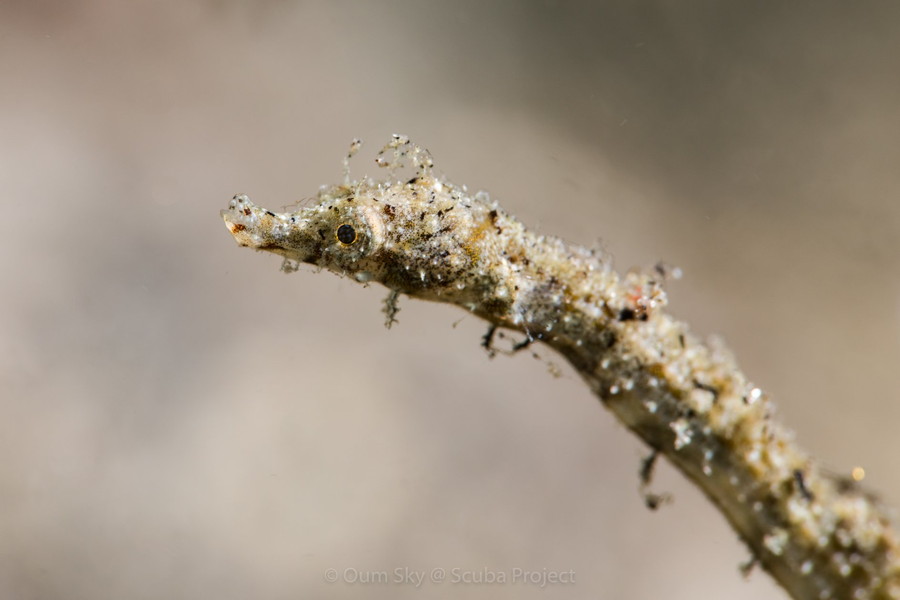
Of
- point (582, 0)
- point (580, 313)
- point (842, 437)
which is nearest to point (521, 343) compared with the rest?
point (580, 313)

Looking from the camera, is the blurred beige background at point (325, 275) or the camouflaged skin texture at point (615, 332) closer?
the camouflaged skin texture at point (615, 332)

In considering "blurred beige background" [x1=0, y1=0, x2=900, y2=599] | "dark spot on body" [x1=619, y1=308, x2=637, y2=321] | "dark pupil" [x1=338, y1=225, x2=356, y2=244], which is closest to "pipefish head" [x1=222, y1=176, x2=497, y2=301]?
"dark pupil" [x1=338, y1=225, x2=356, y2=244]

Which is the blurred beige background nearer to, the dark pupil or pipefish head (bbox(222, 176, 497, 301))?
pipefish head (bbox(222, 176, 497, 301))

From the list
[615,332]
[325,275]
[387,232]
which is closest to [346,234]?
[387,232]

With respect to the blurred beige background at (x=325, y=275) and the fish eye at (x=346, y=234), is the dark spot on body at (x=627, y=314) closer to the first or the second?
the fish eye at (x=346, y=234)

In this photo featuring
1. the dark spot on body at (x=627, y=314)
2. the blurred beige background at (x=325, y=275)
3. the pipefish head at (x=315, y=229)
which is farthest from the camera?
the blurred beige background at (x=325, y=275)

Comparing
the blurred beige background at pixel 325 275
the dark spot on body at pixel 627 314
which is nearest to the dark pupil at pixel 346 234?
the dark spot on body at pixel 627 314

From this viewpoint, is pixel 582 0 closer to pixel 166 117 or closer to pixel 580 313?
pixel 580 313
